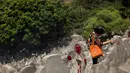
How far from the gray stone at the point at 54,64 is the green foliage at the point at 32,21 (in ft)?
21.3

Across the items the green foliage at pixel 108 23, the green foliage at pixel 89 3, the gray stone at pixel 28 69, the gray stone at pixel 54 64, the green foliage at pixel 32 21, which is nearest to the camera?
the gray stone at pixel 54 64

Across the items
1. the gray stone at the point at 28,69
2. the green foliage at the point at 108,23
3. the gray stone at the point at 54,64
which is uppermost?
the gray stone at the point at 54,64

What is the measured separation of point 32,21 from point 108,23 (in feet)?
11.9

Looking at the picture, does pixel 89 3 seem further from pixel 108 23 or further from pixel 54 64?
pixel 54 64

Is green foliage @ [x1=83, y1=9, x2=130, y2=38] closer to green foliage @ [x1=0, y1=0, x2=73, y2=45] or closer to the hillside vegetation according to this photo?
the hillside vegetation

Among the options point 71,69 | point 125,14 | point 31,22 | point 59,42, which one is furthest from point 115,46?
point 125,14

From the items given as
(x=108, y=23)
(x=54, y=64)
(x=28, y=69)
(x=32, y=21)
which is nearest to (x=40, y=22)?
(x=32, y=21)

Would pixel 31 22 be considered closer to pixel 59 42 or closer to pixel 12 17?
pixel 12 17

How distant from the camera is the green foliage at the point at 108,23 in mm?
13562

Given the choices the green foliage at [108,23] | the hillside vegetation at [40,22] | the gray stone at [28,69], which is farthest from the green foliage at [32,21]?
the gray stone at [28,69]

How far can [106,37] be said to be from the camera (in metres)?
14.0

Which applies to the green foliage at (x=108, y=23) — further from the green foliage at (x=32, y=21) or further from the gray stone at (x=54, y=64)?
the gray stone at (x=54, y=64)

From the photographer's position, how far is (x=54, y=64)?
6594 mm

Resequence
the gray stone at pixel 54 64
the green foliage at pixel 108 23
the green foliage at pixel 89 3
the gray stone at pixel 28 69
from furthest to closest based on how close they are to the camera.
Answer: the green foliage at pixel 89 3
the green foliage at pixel 108 23
the gray stone at pixel 28 69
the gray stone at pixel 54 64
